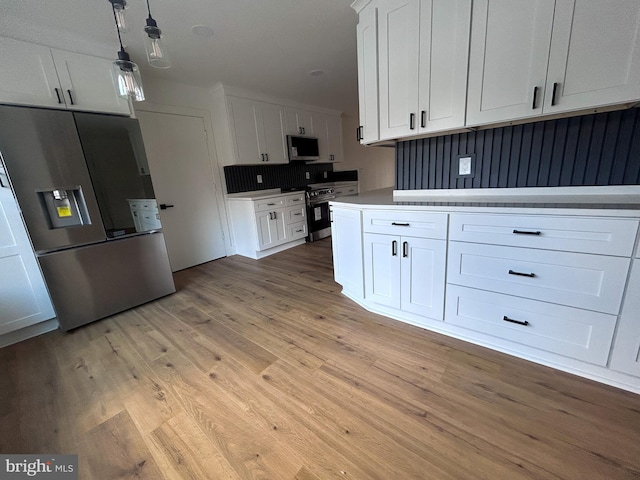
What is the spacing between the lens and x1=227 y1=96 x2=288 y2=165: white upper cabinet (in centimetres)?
366

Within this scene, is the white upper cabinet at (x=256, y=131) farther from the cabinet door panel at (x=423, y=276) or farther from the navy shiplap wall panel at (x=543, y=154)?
the cabinet door panel at (x=423, y=276)

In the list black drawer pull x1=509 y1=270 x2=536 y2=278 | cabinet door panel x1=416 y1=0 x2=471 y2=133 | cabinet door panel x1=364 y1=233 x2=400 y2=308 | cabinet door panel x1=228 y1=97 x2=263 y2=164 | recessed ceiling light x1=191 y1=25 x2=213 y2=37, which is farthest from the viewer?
cabinet door panel x1=228 y1=97 x2=263 y2=164

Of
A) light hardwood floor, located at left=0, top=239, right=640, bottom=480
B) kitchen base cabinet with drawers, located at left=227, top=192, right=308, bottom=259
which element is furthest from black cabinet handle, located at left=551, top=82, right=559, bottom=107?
kitchen base cabinet with drawers, located at left=227, top=192, right=308, bottom=259

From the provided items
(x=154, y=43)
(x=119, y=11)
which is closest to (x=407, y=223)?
(x=154, y=43)

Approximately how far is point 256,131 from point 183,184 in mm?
1336

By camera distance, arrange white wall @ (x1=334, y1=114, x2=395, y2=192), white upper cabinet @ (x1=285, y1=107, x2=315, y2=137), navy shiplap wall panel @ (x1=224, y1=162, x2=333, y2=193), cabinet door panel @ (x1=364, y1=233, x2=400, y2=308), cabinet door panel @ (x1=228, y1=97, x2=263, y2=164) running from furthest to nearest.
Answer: white wall @ (x1=334, y1=114, x2=395, y2=192) < white upper cabinet @ (x1=285, y1=107, x2=315, y2=137) < navy shiplap wall panel @ (x1=224, y1=162, x2=333, y2=193) < cabinet door panel @ (x1=228, y1=97, x2=263, y2=164) < cabinet door panel @ (x1=364, y1=233, x2=400, y2=308)

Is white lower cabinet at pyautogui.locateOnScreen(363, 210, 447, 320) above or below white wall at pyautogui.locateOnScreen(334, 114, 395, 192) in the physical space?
below

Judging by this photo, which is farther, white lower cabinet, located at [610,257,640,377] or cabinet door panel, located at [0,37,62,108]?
cabinet door panel, located at [0,37,62,108]

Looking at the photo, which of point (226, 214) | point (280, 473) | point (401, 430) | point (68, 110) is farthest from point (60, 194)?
point (401, 430)

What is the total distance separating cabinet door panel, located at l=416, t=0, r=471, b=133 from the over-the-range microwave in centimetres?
298

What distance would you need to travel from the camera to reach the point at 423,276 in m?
1.83

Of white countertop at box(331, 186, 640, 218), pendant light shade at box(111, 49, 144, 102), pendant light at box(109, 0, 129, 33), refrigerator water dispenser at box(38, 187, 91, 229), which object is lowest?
white countertop at box(331, 186, 640, 218)

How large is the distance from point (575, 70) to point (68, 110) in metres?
3.44

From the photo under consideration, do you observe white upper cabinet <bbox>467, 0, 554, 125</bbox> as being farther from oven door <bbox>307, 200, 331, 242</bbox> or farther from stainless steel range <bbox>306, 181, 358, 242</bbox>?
oven door <bbox>307, 200, 331, 242</bbox>
